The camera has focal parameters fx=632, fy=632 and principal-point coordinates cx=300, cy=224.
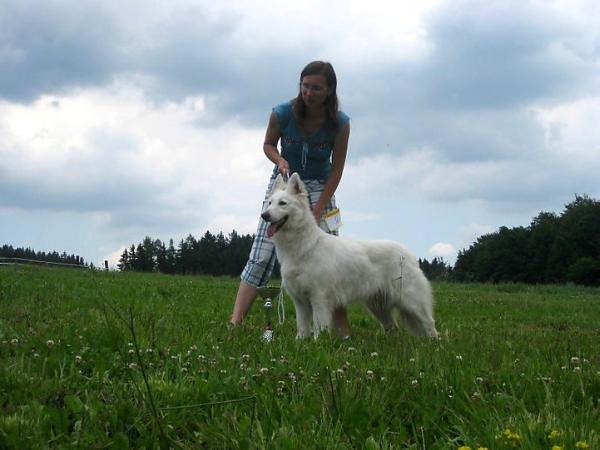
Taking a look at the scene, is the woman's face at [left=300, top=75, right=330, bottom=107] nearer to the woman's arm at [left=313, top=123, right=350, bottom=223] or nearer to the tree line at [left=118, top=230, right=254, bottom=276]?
the woman's arm at [left=313, top=123, right=350, bottom=223]

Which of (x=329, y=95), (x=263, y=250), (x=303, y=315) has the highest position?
(x=329, y=95)

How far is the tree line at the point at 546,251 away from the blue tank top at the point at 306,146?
2523 inches

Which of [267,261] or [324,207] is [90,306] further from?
[324,207]

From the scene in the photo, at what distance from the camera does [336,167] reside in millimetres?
7680

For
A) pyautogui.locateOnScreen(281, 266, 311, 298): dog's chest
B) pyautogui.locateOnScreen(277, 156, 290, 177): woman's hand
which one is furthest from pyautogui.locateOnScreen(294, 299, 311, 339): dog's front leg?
pyautogui.locateOnScreen(277, 156, 290, 177): woman's hand

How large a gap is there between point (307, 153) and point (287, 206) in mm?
883

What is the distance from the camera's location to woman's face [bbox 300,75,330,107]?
7.11 m

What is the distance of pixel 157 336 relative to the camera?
4.92 meters

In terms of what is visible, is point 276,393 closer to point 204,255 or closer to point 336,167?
point 336,167

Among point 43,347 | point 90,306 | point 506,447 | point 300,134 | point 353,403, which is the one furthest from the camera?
point 90,306

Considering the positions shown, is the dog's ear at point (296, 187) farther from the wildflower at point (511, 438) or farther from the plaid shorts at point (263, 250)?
the wildflower at point (511, 438)

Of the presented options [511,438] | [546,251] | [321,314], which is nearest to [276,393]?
[511,438]

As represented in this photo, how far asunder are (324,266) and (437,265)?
6321cm

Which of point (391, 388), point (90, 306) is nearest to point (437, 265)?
point (90, 306)
